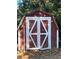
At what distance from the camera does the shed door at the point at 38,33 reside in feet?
4.95

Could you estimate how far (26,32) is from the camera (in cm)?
152

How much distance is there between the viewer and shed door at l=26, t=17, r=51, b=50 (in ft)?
4.95

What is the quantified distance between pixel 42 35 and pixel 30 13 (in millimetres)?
206

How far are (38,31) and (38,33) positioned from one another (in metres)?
0.02

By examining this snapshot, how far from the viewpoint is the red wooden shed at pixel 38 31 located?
151 centimetres

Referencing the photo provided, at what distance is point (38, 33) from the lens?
152 cm

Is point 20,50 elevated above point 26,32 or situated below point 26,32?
below
